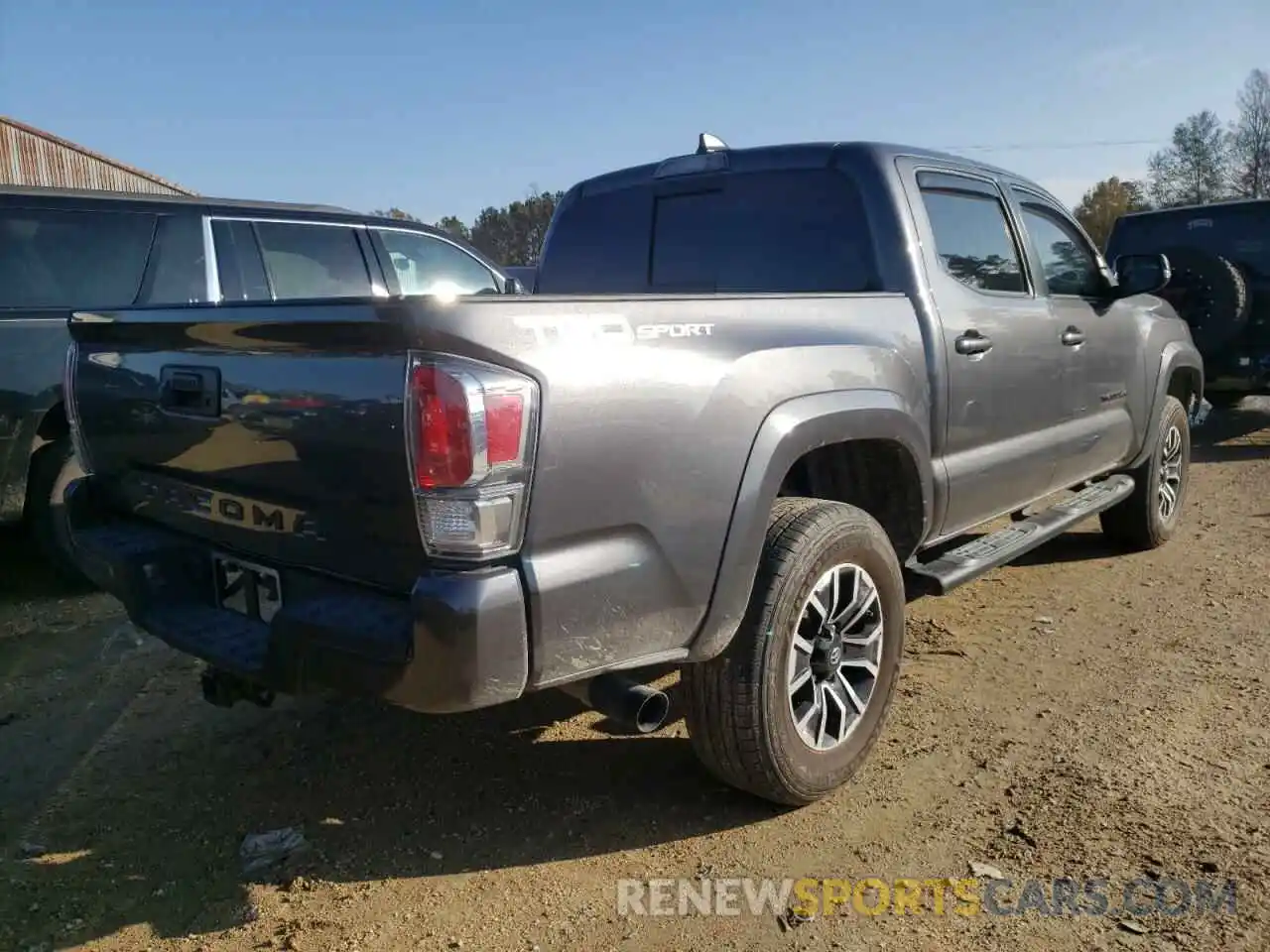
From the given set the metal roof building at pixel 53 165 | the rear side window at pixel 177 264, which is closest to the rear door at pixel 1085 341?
the rear side window at pixel 177 264

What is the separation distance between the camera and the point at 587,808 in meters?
2.99

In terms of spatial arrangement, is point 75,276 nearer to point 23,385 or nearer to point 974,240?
point 23,385

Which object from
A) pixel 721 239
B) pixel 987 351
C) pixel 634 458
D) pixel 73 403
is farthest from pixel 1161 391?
pixel 73 403

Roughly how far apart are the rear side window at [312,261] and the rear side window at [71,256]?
685 mm

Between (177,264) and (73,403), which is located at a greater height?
(177,264)

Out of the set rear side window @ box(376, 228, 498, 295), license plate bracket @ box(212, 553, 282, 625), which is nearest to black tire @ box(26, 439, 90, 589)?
rear side window @ box(376, 228, 498, 295)

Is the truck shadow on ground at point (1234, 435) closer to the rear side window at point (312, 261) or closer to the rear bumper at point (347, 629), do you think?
the rear side window at point (312, 261)

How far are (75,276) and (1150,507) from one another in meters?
5.86

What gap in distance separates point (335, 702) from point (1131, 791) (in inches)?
111

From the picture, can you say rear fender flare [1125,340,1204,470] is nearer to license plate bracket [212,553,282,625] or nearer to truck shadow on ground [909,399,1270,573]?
truck shadow on ground [909,399,1270,573]

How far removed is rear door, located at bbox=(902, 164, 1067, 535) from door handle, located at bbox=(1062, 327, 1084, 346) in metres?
0.07

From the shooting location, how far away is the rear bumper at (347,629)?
205 cm

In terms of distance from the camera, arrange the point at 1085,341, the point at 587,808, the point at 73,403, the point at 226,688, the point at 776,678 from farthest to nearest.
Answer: the point at 1085,341
the point at 73,403
the point at 587,808
the point at 226,688
the point at 776,678

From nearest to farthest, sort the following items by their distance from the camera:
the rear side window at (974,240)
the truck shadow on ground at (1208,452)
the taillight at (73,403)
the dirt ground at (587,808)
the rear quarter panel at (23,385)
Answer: the dirt ground at (587,808), the taillight at (73,403), the rear side window at (974,240), the rear quarter panel at (23,385), the truck shadow on ground at (1208,452)
